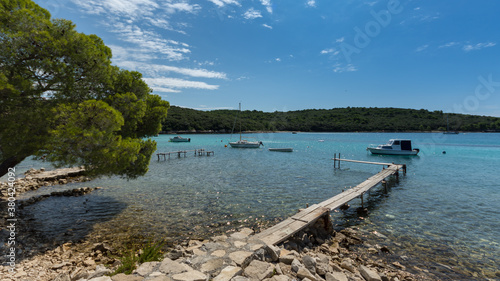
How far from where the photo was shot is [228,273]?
494 centimetres

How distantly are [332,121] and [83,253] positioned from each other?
174 m

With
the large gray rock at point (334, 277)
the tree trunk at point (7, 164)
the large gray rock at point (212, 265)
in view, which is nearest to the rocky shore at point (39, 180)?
the tree trunk at point (7, 164)

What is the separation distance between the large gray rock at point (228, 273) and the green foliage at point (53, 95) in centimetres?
710

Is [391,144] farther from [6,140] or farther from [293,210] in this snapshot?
[6,140]

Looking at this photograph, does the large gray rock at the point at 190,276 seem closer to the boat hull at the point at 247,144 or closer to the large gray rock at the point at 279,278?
the large gray rock at the point at 279,278

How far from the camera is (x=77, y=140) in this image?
339 inches

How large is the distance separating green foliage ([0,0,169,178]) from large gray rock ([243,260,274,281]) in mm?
7422

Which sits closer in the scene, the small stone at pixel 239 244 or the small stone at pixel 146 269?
the small stone at pixel 146 269

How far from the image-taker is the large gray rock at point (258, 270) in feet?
16.4

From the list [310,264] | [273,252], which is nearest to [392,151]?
[310,264]

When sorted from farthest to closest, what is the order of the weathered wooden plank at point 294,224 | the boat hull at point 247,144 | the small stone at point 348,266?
the boat hull at point 247,144 → the weathered wooden plank at point 294,224 → the small stone at point 348,266

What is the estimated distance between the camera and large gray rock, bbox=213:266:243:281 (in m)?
4.76

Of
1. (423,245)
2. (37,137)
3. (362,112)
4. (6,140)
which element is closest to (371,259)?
(423,245)

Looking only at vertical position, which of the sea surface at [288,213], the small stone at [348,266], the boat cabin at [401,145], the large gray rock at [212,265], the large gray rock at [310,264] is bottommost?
the sea surface at [288,213]
